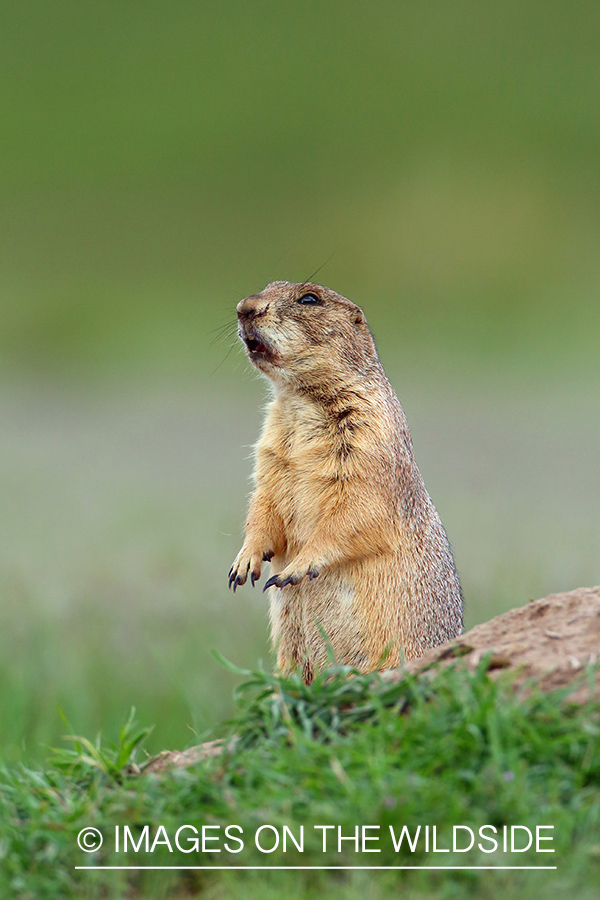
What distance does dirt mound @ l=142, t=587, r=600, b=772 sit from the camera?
3914 millimetres

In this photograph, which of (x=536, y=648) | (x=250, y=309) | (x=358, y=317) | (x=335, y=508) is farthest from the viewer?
(x=358, y=317)

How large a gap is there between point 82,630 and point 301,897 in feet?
22.0

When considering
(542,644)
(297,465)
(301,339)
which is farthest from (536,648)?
(301,339)

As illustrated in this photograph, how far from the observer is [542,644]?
13.6 feet

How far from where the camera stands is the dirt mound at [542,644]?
392cm

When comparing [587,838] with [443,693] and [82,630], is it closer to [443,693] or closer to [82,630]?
[443,693]

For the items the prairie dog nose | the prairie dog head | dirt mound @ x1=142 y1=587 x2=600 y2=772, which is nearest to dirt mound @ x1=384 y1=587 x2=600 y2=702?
dirt mound @ x1=142 y1=587 x2=600 y2=772

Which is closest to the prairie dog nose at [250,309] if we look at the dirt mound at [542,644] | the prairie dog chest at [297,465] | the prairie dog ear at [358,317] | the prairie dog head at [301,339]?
the prairie dog head at [301,339]

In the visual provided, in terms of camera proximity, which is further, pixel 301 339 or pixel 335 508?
pixel 301 339

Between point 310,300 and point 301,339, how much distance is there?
16.1 inches

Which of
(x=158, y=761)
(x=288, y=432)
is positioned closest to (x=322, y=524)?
(x=288, y=432)

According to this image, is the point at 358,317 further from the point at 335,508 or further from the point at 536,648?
the point at 536,648

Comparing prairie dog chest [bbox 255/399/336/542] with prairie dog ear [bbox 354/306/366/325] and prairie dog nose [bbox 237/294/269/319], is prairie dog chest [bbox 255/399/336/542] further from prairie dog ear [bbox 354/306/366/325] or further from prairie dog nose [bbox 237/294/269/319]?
prairie dog ear [bbox 354/306/366/325]

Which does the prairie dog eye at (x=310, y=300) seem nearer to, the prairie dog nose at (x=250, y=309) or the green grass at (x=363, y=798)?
the prairie dog nose at (x=250, y=309)
